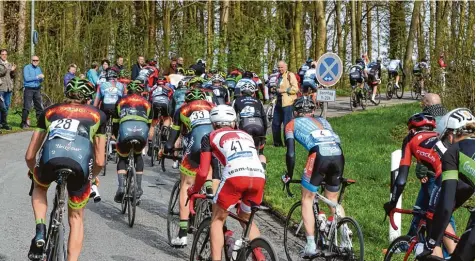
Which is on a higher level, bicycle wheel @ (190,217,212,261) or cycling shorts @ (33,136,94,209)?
cycling shorts @ (33,136,94,209)

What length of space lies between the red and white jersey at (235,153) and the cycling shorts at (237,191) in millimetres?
45

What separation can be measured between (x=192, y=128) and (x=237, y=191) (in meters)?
3.21

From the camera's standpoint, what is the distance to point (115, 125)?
40.4 ft

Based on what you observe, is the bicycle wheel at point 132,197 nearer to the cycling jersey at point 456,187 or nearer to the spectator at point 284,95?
the cycling jersey at point 456,187

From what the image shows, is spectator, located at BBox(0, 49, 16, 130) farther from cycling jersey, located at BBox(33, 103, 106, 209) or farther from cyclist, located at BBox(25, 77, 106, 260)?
cycling jersey, located at BBox(33, 103, 106, 209)

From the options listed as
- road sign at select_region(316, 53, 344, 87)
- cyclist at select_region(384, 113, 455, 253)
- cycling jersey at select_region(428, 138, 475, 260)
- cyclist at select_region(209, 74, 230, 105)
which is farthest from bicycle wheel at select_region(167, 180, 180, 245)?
cyclist at select_region(209, 74, 230, 105)

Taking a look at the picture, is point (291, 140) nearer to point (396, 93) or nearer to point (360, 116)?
point (360, 116)

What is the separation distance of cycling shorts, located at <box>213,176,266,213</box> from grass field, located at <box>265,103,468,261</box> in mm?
2567

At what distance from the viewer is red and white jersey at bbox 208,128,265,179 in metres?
6.80

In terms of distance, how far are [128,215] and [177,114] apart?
1.60m

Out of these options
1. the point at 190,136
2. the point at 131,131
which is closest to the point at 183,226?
the point at 190,136

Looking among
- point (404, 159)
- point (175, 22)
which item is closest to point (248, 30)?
point (175, 22)

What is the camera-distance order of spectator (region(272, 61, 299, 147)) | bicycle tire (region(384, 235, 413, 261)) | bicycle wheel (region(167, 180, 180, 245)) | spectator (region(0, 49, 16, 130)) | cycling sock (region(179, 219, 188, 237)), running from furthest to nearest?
spectator (region(0, 49, 16, 130)) → spectator (region(272, 61, 299, 147)) → bicycle wheel (region(167, 180, 180, 245)) → cycling sock (region(179, 219, 188, 237)) → bicycle tire (region(384, 235, 413, 261))

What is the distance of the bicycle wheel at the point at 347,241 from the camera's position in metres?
7.55
